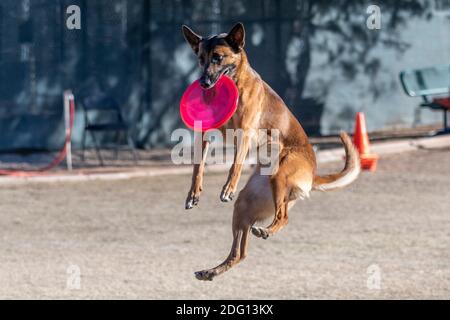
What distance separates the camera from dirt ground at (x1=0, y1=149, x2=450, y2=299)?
24.0 meters

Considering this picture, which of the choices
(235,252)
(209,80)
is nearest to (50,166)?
(235,252)

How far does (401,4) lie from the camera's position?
129 ft

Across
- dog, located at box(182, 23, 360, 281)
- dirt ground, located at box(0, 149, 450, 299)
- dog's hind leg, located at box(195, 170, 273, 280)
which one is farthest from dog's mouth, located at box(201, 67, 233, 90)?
dirt ground, located at box(0, 149, 450, 299)

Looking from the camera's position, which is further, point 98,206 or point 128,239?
point 98,206

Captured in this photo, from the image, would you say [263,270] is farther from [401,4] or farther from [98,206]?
[401,4]

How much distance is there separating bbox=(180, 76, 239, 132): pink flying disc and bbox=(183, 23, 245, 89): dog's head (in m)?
0.05

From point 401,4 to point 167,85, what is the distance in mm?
8106

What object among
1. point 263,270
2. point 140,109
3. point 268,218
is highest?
point 268,218

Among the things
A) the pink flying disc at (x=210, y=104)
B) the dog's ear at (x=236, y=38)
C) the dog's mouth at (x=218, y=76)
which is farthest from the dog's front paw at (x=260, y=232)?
the dog's ear at (x=236, y=38)

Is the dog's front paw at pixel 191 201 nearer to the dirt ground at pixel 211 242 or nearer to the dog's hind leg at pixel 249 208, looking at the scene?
the dog's hind leg at pixel 249 208

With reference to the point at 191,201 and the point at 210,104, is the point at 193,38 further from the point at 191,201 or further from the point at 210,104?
the point at 191,201

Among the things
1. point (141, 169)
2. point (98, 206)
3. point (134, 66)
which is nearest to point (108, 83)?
point (134, 66)

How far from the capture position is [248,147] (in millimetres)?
4922

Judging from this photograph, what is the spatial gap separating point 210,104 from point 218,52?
238mm
